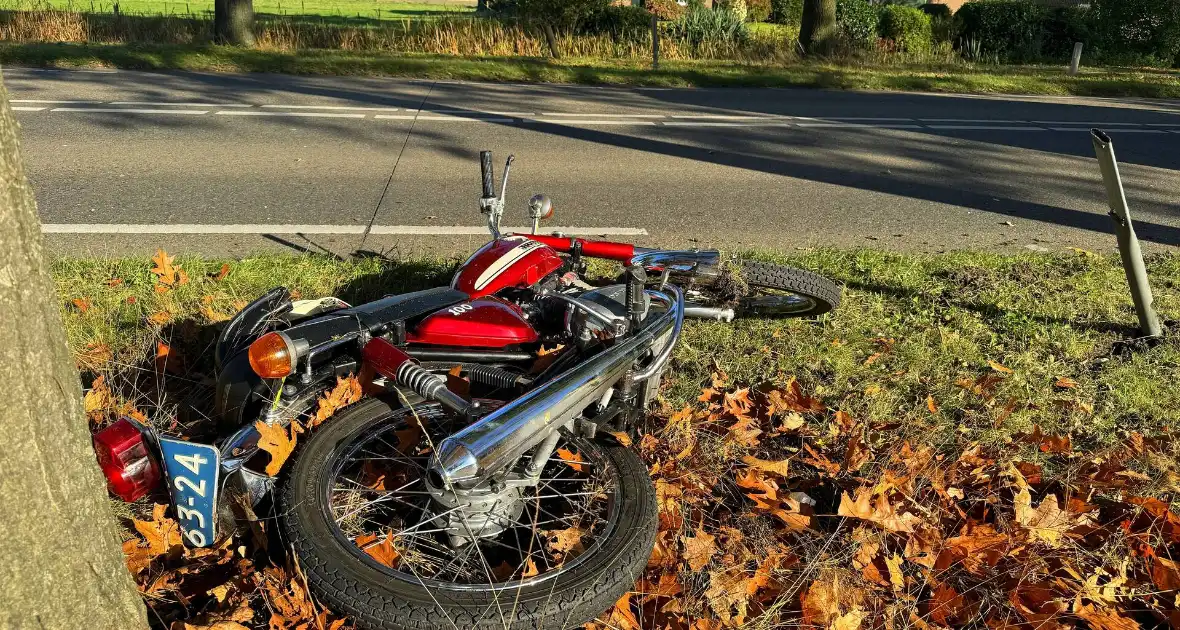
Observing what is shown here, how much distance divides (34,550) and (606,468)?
148cm

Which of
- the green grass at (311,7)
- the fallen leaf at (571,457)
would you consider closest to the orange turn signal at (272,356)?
the fallen leaf at (571,457)

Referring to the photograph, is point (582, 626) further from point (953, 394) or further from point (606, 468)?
point (953, 394)

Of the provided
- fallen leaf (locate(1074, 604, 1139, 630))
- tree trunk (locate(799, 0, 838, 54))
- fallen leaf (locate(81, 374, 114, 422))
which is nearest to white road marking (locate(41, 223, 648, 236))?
fallen leaf (locate(81, 374, 114, 422))

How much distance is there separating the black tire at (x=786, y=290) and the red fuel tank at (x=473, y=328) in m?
1.50

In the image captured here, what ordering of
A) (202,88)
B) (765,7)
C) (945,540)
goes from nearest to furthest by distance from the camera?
(945,540) → (202,88) → (765,7)

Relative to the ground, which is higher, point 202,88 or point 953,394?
point 202,88

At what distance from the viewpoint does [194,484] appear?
8.01 feet

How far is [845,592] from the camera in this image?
2.51 meters

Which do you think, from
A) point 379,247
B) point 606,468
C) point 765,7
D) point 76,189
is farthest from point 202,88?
point 765,7

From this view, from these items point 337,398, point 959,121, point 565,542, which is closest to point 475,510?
point 565,542

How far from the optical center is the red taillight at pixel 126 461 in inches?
97.7

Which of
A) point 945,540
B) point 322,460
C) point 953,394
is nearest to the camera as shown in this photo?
point 322,460

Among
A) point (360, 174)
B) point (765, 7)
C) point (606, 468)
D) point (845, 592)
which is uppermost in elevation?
point (765, 7)

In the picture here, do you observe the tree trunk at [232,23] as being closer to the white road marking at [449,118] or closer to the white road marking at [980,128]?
the white road marking at [449,118]
